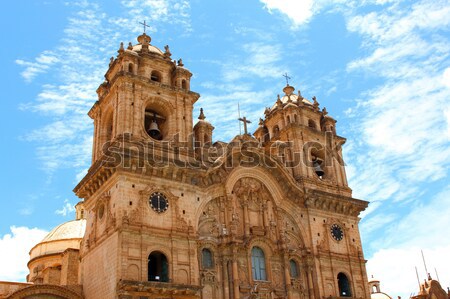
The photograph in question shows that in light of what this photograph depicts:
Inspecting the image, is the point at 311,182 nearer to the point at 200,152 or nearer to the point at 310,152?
the point at 310,152

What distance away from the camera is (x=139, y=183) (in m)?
29.1

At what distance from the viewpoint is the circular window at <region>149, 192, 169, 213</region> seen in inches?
1145

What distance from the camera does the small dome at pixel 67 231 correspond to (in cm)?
4606

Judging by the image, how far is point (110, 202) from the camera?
29047mm

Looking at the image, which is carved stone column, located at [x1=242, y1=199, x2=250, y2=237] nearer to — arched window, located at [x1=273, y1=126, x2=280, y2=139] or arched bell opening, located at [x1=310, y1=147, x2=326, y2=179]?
arched bell opening, located at [x1=310, y1=147, x2=326, y2=179]

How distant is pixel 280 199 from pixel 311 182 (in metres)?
3.37

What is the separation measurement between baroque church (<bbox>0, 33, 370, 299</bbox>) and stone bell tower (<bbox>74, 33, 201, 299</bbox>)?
0.06m

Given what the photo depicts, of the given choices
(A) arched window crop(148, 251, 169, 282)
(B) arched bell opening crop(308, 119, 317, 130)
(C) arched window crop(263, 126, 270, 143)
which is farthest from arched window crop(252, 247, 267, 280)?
(B) arched bell opening crop(308, 119, 317, 130)

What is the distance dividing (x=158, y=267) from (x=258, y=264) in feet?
20.1

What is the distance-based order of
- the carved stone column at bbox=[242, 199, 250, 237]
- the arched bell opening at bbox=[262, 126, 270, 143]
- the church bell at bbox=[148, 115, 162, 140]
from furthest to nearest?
the arched bell opening at bbox=[262, 126, 270, 143], the church bell at bbox=[148, 115, 162, 140], the carved stone column at bbox=[242, 199, 250, 237]

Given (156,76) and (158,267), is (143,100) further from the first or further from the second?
(158,267)

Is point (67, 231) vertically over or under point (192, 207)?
over

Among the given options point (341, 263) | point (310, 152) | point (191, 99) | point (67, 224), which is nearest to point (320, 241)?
point (341, 263)

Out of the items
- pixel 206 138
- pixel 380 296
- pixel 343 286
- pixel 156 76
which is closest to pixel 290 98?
pixel 206 138
